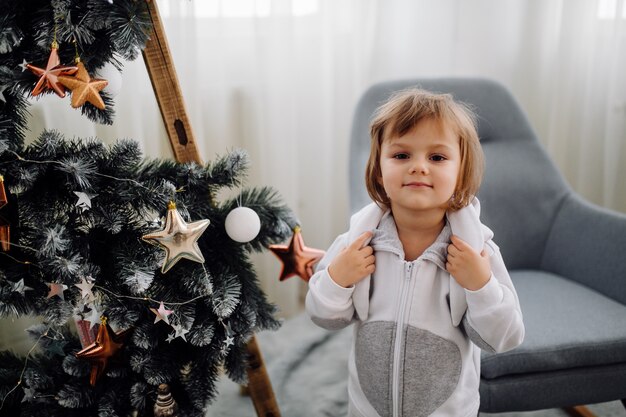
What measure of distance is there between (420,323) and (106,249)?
562mm

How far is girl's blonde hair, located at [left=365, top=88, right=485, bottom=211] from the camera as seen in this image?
2.66 feet

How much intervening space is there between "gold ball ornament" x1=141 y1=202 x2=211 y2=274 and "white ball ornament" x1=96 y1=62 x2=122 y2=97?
0.23 m

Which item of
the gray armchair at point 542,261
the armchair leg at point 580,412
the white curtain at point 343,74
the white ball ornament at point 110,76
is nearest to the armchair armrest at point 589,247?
the gray armchair at point 542,261

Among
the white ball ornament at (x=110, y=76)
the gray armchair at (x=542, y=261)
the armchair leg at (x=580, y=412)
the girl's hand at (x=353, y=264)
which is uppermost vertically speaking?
the white ball ornament at (x=110, y=76)

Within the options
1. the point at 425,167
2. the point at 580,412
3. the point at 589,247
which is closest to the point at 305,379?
the point at 580,412

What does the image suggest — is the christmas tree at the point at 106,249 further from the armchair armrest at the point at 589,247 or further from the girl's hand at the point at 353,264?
the armchair armrest at the point at 589,247

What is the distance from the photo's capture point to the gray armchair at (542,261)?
1011 millimetres

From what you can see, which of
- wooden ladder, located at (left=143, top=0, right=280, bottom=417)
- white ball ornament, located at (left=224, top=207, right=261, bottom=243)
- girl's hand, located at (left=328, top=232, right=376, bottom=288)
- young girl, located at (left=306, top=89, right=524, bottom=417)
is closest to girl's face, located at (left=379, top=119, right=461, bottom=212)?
young girl, located at (left=306, top=89, right=524, bottom=417)

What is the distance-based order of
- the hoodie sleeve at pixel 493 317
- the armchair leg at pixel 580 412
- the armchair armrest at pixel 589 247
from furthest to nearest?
the armchair leg at pixel 580 412, the armchair armrest at pixel 589 247, the hoodie sleeve at pixel 493 317

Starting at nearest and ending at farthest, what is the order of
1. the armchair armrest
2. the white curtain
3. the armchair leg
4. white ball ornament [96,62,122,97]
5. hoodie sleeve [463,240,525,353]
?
hoodie sleeve [463,240,525,353] < white ball ornament [96,62,122,97] < the armchair armrest < the armchair leg < the white curtain

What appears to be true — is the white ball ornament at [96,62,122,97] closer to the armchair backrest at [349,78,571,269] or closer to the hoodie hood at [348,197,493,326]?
the hoodie hood at [348,197,493,326]

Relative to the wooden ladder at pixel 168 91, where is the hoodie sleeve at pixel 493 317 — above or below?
below

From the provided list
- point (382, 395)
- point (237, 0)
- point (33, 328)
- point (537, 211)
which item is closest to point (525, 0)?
point (537, 211)

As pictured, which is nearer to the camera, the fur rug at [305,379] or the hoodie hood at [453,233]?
the hoodie hood at [453,233]
